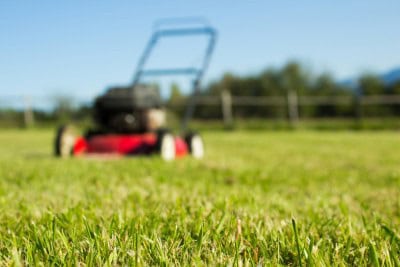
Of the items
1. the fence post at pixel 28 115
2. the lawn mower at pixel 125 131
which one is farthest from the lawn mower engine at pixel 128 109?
the fence post at pixel 28 115

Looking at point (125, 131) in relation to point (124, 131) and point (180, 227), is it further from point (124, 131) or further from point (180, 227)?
point (180, 227)

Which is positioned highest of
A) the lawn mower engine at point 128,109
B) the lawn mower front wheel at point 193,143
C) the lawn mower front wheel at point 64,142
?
the lawn mower engine at point 128,109

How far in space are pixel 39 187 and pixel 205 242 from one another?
1.42m

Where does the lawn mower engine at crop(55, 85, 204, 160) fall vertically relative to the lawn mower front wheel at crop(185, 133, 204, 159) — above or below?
above

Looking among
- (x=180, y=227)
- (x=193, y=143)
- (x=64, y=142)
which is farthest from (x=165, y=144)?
(x=180, y=227)

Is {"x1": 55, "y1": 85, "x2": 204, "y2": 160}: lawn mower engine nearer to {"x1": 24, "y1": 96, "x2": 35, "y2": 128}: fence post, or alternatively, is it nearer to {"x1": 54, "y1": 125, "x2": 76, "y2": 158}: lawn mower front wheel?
{"x1": 54, "y1": 125, "x2": 76, "y2": 158}: lawn mower front wheel

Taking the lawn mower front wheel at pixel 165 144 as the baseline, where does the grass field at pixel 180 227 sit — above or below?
above

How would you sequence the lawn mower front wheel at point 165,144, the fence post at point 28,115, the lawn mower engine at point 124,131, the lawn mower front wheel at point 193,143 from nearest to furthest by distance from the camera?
the lawn mower front wheel at point 165,144 < the lawn mower engine at point 124,131 < the lawn mower front wheel at point 193,143 < the fence post at point 28,115

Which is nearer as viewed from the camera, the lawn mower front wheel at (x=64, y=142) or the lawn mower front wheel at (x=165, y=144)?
the lawn mower front wheel at (x=165, y=144)

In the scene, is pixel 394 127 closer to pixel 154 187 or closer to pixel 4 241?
pixel 154 187

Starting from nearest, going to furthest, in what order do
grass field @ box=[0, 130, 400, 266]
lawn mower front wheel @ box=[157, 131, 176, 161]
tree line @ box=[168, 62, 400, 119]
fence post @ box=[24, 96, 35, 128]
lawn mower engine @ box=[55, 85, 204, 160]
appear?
grass field @ box=[0, 130, 400, 266], lawn mower front wheel @ box=[157, 131, 176, 161], lawn mower engine @ box=[55, 85, 204, 160], fence post @ box=[24, 96, 35, 128], tree line @ box=[168, 62, 400, 119]

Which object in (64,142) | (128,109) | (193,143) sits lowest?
(193,143)

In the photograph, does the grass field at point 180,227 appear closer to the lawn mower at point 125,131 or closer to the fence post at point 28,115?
the lawn mower at point 125,131

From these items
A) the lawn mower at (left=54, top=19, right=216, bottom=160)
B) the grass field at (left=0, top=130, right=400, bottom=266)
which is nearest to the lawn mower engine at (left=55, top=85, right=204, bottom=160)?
the lawn mower at (left=54, top=19, right=216, bottom=160)
